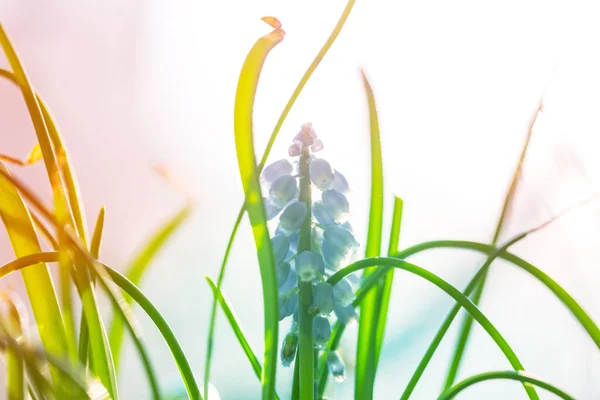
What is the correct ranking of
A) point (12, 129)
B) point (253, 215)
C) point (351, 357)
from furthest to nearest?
1. point (12, 129)
2. point (351, 357)
3. point (253, 215)

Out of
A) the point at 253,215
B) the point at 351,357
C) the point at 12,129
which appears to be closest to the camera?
the point at 253,215

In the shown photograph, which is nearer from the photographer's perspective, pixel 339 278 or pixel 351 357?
pixel 339 278

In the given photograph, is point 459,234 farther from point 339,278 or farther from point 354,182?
point 339,278

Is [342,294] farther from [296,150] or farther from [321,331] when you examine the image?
[296,150]

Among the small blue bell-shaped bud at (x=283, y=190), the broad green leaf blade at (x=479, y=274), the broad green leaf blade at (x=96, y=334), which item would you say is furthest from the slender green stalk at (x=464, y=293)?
A: the broad green leaf blade at (x=96, y=334)

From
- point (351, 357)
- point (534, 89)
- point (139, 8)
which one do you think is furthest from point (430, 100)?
point (139, 8)

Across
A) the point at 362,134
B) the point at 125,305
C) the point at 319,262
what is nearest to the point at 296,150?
the point at 319,262
